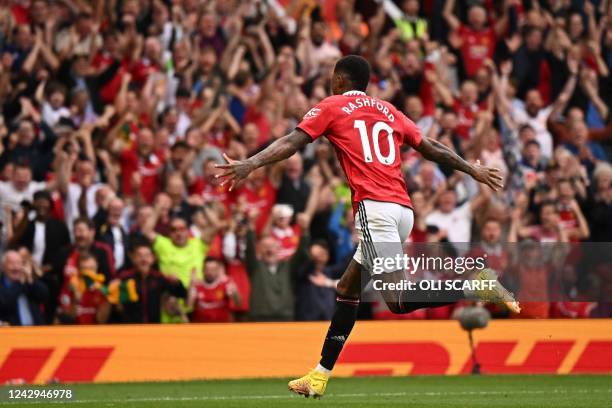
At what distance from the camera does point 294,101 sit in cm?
2041

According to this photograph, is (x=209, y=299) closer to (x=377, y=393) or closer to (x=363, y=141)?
(x=377, y=393)

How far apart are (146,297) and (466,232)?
4.69 metres

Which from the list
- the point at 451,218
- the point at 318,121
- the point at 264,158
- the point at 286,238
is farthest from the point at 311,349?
the point at 264,158

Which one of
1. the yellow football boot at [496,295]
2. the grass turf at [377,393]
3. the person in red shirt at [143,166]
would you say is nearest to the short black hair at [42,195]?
the person in red shirt at [143,166]

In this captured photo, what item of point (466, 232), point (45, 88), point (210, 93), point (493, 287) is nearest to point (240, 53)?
point (210, 93)

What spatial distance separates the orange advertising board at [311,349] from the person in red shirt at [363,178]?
564 cm

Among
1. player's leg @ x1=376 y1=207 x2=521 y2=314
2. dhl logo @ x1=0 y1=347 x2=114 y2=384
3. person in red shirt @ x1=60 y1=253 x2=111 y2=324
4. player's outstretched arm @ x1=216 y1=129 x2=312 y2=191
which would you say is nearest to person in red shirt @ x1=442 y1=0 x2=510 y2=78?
person in red shirt @ x1=60 y1=253 x2=111 y2=324

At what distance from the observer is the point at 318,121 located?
1088 centimetres

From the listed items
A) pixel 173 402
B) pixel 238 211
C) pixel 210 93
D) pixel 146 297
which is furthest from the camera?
pixel 210 93

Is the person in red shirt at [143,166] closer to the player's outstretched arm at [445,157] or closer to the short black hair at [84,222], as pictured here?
the short black hair at [84,222]

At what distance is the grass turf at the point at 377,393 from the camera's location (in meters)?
12.5

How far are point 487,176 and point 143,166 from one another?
827 centimetres

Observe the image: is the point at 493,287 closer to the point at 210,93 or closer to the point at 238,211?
the point at 238,211

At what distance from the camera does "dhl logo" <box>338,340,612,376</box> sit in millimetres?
16922
